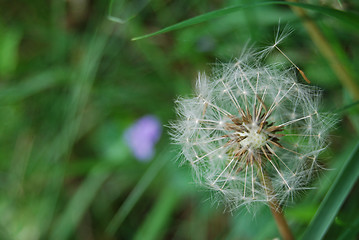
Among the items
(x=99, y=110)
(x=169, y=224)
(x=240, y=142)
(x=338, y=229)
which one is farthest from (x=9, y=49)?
(x=338, y=229)

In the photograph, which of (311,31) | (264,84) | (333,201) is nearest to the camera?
(333,201)

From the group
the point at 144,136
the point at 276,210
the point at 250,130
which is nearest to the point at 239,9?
the point at 250,130

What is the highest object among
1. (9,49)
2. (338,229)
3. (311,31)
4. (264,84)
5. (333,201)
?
(9,49)

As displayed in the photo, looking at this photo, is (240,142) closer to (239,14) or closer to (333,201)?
(333,201)

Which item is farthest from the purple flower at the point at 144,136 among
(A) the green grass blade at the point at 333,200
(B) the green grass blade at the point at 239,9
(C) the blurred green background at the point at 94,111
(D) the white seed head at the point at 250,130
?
(A) the green grass blade at the point at 333,200

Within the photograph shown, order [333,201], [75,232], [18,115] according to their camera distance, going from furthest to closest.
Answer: [18,115] → [75,232] → [333,201]

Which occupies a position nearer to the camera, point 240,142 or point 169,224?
point 240,142

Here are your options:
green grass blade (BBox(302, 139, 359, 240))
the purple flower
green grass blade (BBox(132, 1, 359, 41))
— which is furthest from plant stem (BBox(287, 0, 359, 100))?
the purple flower

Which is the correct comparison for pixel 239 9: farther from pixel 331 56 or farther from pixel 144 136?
pixel 144 136
